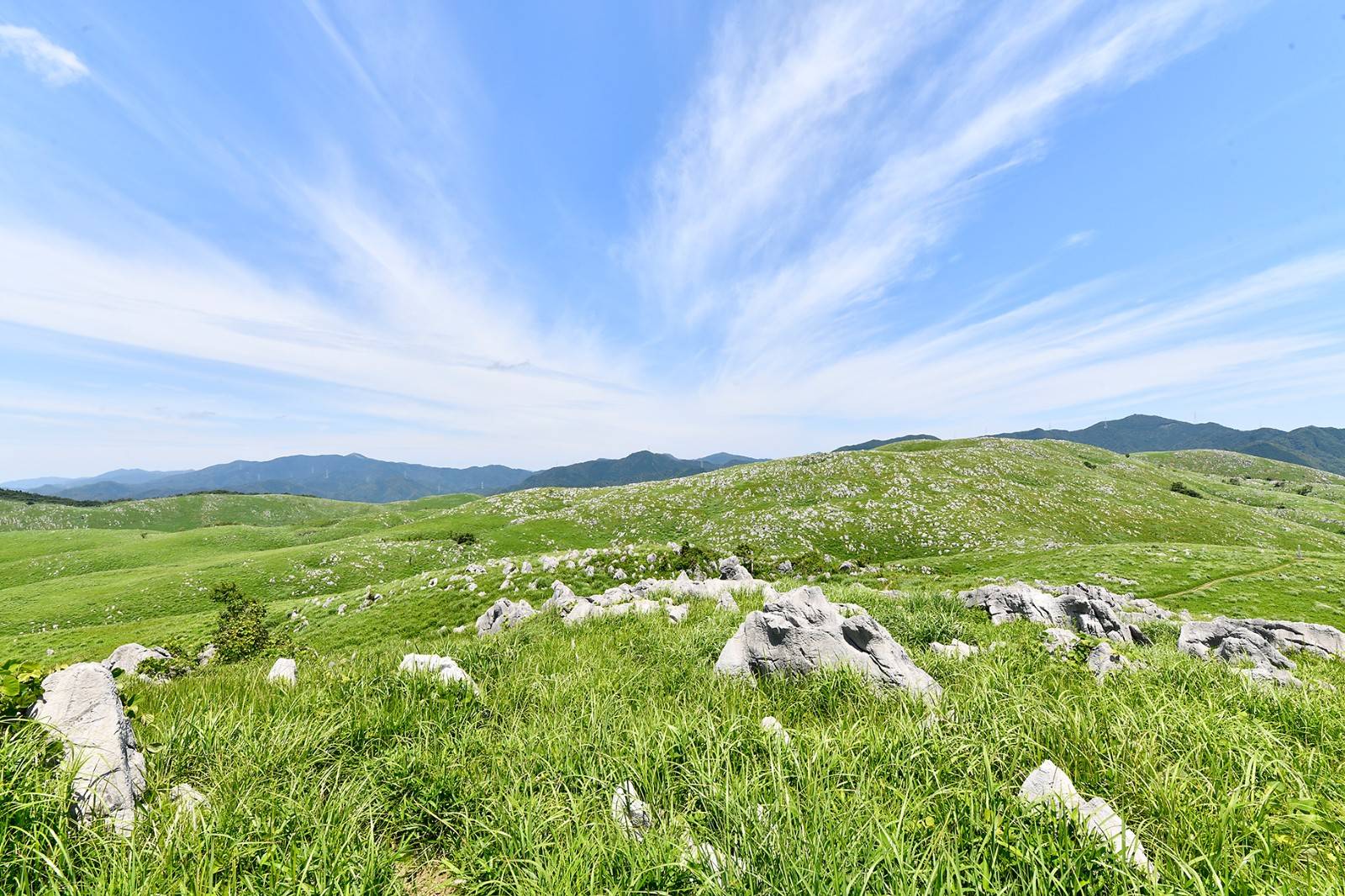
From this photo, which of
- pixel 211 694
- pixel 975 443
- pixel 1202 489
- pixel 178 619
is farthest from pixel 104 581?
pixel 1202 489

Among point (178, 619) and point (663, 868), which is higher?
point (663, 868)

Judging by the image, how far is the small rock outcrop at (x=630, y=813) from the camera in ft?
12.9

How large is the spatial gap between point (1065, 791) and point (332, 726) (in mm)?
7572

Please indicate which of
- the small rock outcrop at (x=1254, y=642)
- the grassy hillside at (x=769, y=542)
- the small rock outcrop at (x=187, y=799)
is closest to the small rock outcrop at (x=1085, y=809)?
the small rock outcrop at (x=187, y=799)

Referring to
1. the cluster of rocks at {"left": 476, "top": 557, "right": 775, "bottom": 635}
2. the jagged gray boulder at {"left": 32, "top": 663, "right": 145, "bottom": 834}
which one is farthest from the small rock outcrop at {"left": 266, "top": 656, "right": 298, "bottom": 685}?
the cluster of rocks at {"left": 476, "top": 557, "right": 775, "bottom": 635}

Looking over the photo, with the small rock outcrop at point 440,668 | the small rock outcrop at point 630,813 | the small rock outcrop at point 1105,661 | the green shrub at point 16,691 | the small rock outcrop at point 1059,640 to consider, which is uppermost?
the green shrub at point 16,691

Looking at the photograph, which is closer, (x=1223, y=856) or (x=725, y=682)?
(x=1223, y=856)

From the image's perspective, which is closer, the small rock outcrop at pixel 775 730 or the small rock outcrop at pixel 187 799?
the small rock outcrop at pixel 187 799

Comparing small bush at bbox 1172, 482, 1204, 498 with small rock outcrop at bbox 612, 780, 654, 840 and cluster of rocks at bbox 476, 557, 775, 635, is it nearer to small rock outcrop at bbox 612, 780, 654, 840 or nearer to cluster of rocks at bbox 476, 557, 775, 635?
cluster of rocks at bbox 476, 557, 775, 635

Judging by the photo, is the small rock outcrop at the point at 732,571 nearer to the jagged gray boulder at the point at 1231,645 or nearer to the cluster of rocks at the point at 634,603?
the cluster of rocks at the point at 634,603

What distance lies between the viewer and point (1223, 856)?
3.35m

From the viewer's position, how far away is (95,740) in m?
4.40

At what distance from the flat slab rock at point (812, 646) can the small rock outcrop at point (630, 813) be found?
3.79 m

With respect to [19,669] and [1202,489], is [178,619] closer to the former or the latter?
[19,669]
